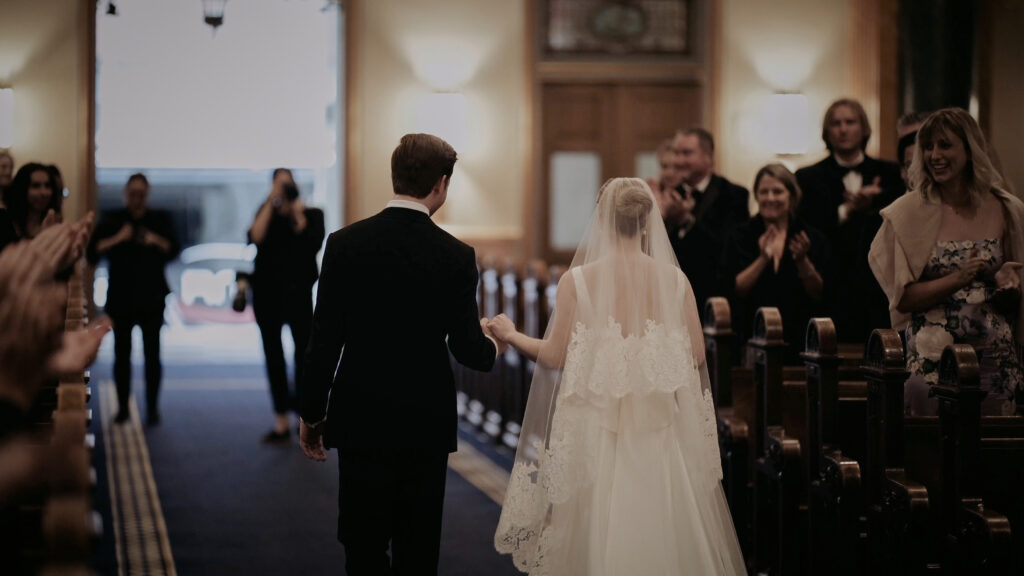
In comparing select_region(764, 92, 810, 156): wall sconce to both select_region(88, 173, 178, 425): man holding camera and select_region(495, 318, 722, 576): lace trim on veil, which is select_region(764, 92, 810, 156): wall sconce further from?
select_region(495, 318, 722, 576): lace trim on veil

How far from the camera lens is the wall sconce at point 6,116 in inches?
392

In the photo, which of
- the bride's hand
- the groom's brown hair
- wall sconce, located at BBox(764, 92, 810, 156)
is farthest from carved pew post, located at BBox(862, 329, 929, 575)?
wall sconce, located at BBox(764, 92, 810, 156)

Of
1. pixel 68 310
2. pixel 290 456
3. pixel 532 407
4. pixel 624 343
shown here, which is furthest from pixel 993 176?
pixel 290 456

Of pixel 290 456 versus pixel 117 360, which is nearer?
pixel 290 456

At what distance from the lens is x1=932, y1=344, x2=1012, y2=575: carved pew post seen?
128 inches

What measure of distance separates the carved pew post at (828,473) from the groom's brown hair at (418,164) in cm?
141

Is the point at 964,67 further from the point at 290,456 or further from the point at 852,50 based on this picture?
the point at 290,456

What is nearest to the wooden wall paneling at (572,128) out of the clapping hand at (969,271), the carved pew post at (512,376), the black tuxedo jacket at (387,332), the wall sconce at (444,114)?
the wall sconce at (444,114)

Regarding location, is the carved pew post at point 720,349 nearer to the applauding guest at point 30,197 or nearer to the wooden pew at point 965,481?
the wooden pew at point 965,481

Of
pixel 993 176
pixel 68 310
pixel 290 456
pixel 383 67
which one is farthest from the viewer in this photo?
pixel 383 67

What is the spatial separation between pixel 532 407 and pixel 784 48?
7933 mm

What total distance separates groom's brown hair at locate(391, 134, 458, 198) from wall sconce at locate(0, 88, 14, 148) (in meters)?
7.84

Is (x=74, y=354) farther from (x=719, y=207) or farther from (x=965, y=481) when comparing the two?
(x=719, y=207)

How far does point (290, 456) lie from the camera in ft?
23.0
